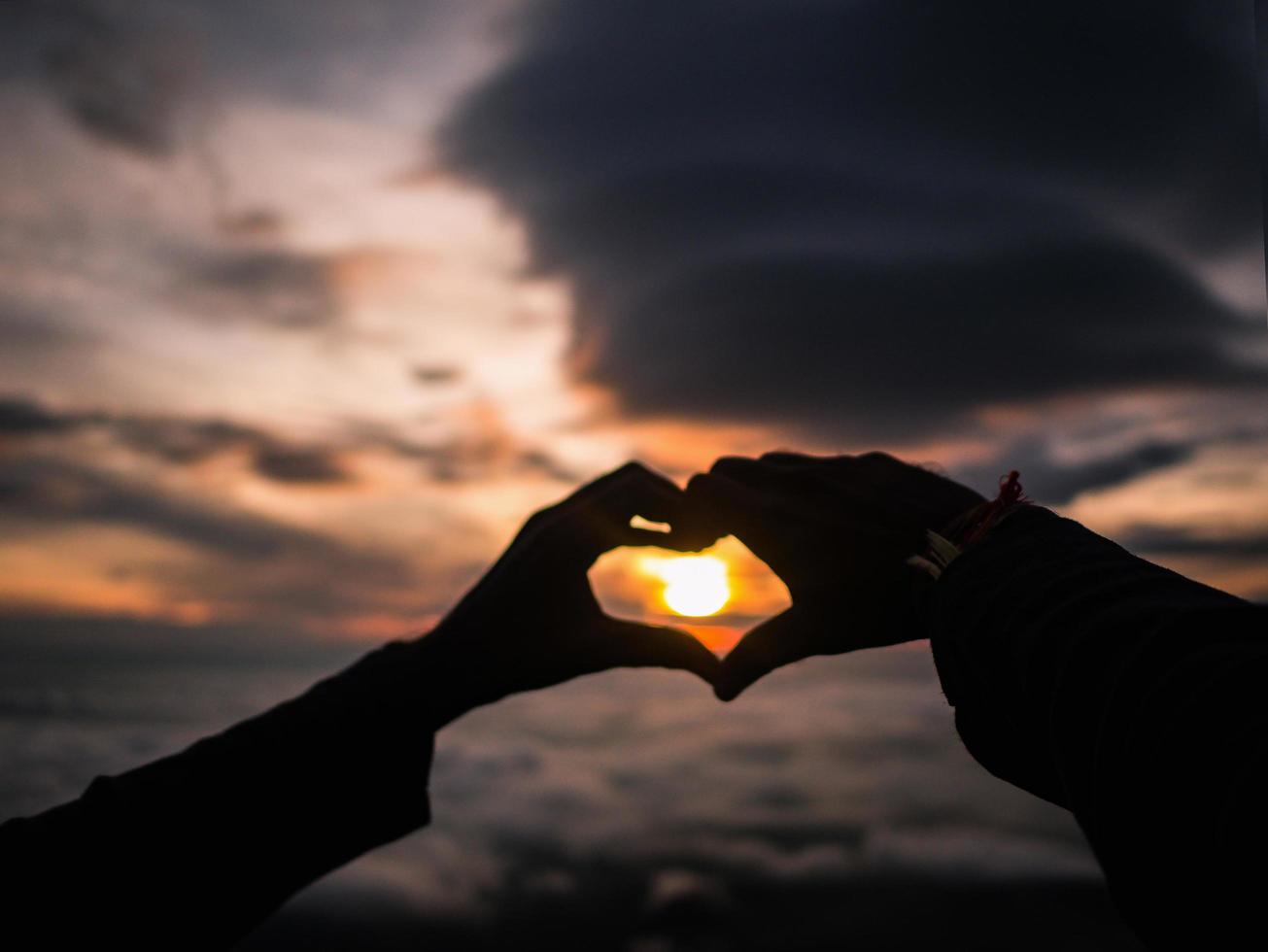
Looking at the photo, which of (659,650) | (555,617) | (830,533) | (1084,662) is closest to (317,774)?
(555,617)

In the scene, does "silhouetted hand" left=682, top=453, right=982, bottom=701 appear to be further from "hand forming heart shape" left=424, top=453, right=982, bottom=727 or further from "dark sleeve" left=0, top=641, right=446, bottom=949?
"dark sleeve" left=0, top=641, right=446, bottom=949

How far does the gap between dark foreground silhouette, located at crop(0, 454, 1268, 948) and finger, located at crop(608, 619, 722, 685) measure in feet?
0.04

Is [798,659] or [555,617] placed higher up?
[555,617]

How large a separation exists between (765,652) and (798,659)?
0.20 metres

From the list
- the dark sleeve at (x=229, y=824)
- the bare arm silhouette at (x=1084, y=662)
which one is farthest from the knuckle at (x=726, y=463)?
the dark sleeve at (x=229, y=824)

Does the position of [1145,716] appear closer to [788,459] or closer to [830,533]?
[830,533]

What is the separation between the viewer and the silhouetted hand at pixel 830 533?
426 cm

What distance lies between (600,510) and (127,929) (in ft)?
8.75

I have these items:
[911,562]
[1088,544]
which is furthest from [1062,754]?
[911,562]

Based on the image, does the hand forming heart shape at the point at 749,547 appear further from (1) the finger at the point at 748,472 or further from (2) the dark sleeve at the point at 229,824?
(2) the dark sleeve at the point at 229,824

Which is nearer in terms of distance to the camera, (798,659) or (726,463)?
(798,659)

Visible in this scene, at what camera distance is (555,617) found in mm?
4555

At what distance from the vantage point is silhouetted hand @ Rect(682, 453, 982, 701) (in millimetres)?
4262

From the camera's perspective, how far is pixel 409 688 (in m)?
4.16
